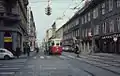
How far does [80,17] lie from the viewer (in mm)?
88312

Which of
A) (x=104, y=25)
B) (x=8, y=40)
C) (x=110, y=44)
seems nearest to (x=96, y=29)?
(x=104, y=25)

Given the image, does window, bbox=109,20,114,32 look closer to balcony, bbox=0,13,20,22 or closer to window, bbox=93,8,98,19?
window, bbox=93,8,98,19

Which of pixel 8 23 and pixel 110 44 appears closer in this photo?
pixel 8 23

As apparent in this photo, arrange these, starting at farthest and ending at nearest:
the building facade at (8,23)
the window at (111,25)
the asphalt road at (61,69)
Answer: the window at (111,25), the building facade at (8,23), the asphalt road at (61,69)

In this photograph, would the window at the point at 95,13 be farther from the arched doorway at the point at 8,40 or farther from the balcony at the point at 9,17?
the arched doorway at the point at 8,40

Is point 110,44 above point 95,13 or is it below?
below

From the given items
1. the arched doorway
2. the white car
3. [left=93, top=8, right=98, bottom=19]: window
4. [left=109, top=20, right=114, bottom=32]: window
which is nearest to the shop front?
[left=109, top=20, right=114, bottom=32]: window

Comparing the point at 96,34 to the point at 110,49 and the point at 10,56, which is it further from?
the point at 10,56

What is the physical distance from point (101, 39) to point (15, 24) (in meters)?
18.0

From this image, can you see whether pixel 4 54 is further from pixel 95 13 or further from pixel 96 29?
pixel 95 13

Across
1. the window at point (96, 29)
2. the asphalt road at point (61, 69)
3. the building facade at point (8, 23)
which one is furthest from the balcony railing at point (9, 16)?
the window at point (96, 29)

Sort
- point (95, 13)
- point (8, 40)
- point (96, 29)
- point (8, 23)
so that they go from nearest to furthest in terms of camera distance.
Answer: point (8, 23) < point (8, 40) < point (96, 29) < point (95, 13)

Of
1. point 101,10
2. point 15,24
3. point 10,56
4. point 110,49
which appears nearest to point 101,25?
point 101,10

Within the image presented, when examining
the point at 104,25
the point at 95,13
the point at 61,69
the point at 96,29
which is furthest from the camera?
the point at 95,13
